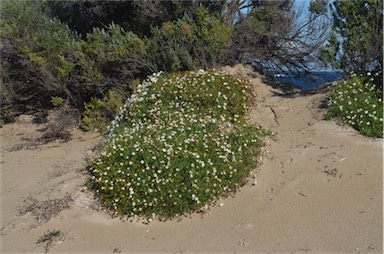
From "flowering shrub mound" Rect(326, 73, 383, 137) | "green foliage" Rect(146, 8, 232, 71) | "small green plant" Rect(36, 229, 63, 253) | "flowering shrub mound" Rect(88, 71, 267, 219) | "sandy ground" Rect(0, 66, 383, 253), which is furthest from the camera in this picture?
"green foliage" Rect(146, 8, 232, 71)

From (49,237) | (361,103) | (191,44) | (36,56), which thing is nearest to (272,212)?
(49,237)

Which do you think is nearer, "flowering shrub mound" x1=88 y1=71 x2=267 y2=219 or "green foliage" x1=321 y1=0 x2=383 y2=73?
"flowering shrub mound" x1=88 y1=71 x2=267 y2=219

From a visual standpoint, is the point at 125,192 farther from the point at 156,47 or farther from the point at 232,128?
the point at 156,47

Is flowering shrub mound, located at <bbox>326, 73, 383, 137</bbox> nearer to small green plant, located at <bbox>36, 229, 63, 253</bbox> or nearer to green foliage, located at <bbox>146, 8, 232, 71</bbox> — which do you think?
green foliage, located at <bbox>146, 8, 232, 71</bbox>

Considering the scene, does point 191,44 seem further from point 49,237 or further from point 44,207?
point 49,237

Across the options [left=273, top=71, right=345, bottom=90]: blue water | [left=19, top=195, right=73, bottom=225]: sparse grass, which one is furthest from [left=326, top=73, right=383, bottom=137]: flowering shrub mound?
[left=19, top=195, right=73, bottom=225]: sparse grass

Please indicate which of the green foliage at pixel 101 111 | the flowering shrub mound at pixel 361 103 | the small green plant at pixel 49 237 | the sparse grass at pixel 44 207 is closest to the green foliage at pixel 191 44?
the green foliage at pixel 101 111

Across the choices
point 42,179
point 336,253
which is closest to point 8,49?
point 42,179

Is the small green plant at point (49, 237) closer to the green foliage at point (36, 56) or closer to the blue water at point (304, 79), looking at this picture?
the green foliage at point (36, 56)
